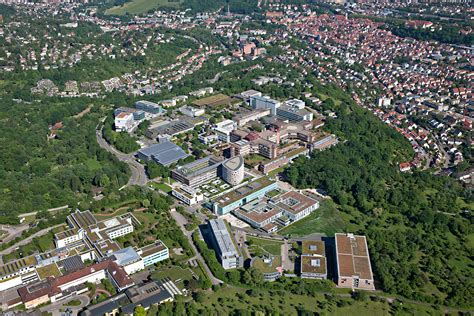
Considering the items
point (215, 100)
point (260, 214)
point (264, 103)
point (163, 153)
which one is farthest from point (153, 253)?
point (215, 100)

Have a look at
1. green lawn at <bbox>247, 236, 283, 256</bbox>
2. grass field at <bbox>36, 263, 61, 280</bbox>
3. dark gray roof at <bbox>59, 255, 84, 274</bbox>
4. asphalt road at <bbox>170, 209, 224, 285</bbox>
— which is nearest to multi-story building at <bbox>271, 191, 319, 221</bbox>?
green lawn at <bbox>247, 236, 283, 256</bbox>

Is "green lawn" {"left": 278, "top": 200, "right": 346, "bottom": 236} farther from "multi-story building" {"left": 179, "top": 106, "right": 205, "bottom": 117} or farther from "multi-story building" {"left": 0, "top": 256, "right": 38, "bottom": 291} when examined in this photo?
"multi-story building" {"left": 179, "top": 106, "right": 205, "bottom": 117}

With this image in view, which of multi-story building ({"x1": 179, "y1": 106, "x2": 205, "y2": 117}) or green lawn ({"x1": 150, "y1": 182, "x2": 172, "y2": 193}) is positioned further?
multi-story building ({"x1": 179, "y1": 106, "x2": 205, "y2": 117})

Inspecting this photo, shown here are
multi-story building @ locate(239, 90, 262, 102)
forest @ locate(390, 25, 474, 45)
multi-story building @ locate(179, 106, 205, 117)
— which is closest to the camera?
multi-story building @ locate(179, 106, 205, 117)

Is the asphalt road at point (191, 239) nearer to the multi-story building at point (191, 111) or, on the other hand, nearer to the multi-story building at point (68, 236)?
the multi-story building at point (68, 236)

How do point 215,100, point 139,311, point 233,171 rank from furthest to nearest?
point 215,100 → point 233,171 → point 139,311

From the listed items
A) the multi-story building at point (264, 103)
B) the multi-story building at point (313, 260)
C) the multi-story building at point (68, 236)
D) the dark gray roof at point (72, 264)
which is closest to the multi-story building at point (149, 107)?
the multi-story building at point (264, 103)

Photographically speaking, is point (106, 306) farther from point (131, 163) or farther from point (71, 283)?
point (131, 163)
